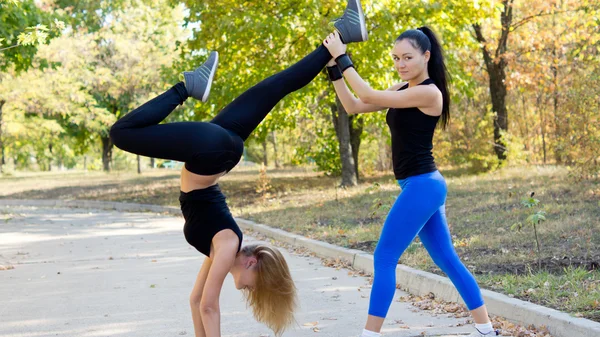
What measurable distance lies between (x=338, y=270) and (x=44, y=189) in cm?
2214

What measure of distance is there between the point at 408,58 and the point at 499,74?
19342 mm

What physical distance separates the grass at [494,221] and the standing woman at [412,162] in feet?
4.42

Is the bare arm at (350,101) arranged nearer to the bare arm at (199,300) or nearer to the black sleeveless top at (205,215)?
the black sleeveless top at (205,215)

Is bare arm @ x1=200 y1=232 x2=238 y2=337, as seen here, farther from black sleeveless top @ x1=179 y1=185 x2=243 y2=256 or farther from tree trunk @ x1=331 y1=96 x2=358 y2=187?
tree trunk @ x1=331 y1=96 x2=358 y2=187

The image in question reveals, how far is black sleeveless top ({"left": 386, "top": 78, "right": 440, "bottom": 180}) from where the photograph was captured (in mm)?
4516

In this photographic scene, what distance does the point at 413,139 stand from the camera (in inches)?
178

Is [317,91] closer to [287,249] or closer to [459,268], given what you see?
[287,249]

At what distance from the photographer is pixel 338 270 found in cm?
884

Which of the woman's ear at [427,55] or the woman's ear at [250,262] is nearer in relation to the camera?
the woman's ear at [250,262]

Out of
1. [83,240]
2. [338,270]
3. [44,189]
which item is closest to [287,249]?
[338,270]

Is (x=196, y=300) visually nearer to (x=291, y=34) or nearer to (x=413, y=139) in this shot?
(x=413, y=139)

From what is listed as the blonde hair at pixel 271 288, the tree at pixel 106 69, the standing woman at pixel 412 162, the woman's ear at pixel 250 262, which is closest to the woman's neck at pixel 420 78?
the standing woman at pixel 412 162

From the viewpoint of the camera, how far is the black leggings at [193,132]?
3.91 m

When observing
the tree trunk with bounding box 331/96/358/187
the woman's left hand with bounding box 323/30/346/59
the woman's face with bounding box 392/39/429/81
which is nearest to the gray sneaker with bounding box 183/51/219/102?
the woman's left hand with bounding box 323/30/346/59
